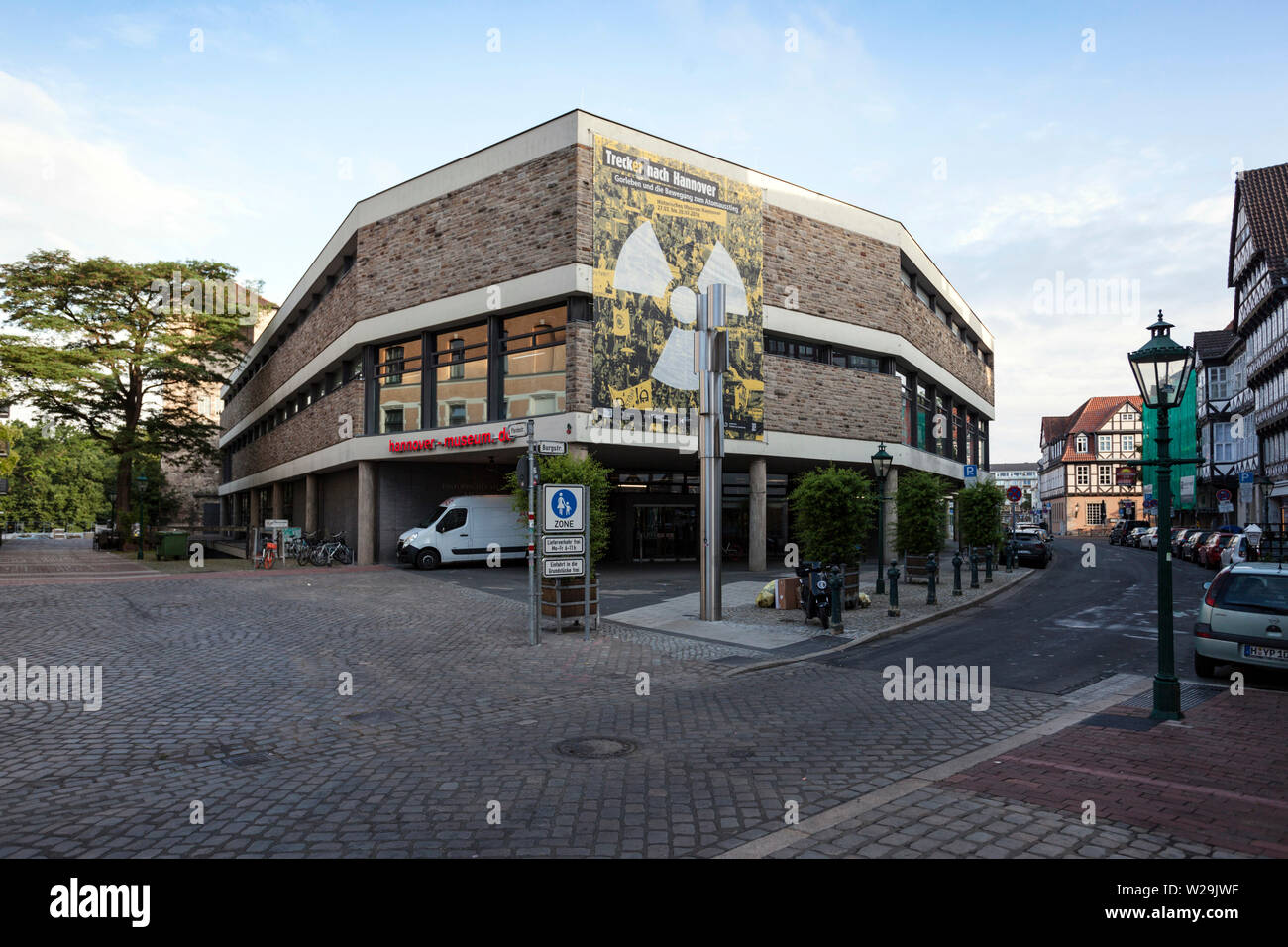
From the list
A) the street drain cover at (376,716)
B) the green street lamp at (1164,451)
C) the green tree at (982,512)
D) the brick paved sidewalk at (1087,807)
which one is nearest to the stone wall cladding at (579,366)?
the green tree at (982,512)

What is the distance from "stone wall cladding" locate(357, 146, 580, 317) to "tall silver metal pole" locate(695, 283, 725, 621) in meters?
9.36

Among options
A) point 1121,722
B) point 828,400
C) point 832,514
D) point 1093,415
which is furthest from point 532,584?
point 1093,415

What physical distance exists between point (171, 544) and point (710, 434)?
26.2m

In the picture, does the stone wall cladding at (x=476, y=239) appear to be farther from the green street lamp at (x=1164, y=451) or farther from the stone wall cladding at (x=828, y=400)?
the green street lamp at (x=1164, y=451)

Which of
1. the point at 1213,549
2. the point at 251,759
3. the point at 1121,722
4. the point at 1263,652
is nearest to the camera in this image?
the point at 251,759

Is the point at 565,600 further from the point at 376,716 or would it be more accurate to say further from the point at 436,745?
the point at 436,745

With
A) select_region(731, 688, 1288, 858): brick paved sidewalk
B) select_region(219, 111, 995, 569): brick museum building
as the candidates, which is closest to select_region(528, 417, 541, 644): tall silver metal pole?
select_region(731, 688, 1288, 858): brick paved sidewalk

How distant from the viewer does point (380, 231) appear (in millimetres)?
28469

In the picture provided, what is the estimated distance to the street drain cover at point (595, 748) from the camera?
20.7 ft

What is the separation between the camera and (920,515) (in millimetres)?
21094
